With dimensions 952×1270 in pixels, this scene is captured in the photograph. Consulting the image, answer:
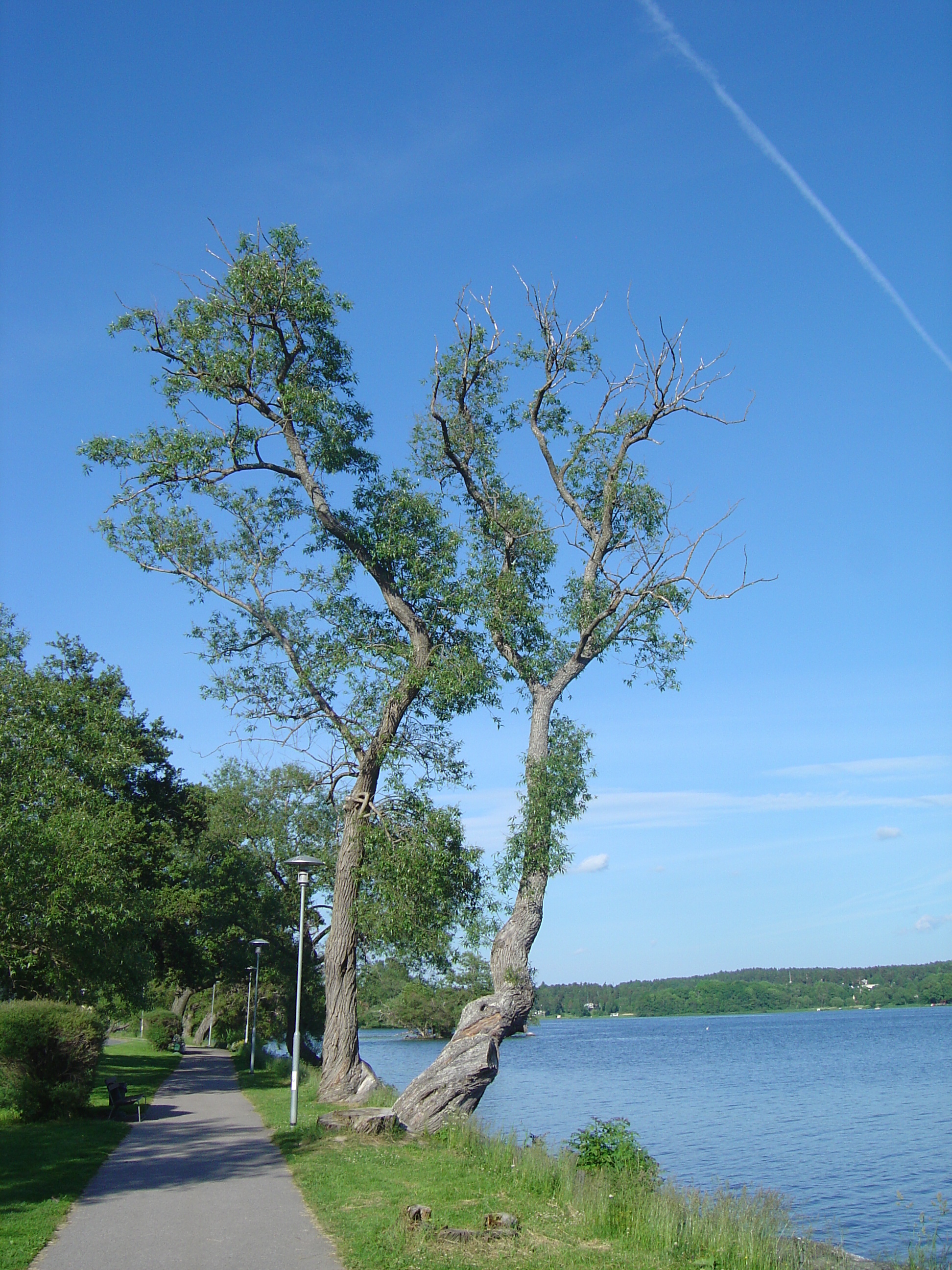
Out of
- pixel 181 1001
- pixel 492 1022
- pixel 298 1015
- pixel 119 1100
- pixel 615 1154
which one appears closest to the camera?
pixel 615 1154

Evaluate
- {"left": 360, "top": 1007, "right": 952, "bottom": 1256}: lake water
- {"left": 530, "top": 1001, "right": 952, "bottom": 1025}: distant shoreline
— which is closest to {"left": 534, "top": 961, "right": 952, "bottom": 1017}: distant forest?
{"left": 530, "top": 1001, "right": 952, "bottom": 1025}: distant shoreline

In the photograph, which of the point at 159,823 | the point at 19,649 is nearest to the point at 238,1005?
the point at 159,823

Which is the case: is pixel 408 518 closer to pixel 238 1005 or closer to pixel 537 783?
pixel 537 783

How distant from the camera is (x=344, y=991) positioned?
58.4ft

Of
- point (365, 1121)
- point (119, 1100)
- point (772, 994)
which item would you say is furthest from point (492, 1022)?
point (772, 994)

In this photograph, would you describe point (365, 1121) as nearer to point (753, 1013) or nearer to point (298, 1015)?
point (298, 1015)

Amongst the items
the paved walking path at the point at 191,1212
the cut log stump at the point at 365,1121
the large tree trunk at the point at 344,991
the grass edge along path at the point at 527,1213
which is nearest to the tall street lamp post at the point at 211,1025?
the large tree trunk at the point at 344,991

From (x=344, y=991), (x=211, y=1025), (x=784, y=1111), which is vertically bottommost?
(x=784, y=1111)

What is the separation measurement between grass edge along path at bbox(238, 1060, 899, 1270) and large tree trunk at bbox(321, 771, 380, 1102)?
4.69 m

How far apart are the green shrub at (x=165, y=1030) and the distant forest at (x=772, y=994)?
361 ft

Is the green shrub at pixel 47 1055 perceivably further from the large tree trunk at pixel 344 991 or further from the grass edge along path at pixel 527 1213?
the grass edge along path at pixel 527 1213

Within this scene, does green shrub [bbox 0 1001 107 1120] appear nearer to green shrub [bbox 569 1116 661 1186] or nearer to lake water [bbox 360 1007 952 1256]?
lake water [bbox 360 1007 952 1256]

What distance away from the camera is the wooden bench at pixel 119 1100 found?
16.8m

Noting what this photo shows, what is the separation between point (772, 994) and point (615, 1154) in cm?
16757
